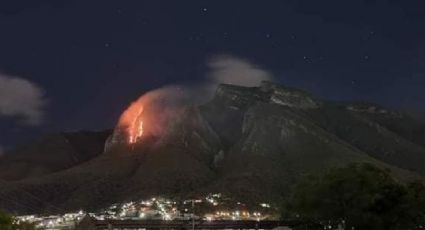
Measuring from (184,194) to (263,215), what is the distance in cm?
3016

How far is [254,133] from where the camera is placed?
598 ft

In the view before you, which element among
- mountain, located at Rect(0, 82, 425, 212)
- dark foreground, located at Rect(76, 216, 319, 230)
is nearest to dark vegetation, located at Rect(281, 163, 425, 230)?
dark foreground, located at Rect(76, 216, 319, 230)

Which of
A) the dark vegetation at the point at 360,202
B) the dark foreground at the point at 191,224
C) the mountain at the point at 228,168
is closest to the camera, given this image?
the dark vegetation at the point at 360,202

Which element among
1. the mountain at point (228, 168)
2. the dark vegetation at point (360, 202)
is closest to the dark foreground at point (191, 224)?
the dark vegetation at point (360, 202)

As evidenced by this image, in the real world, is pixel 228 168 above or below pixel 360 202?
→ above

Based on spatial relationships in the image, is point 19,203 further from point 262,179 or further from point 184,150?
point 262,179

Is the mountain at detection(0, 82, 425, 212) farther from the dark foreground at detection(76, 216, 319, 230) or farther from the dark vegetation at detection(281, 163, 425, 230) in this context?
the dark vegetation at detection(281, 163, 425, 230)

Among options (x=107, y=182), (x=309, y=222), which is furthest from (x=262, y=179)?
(x=309, y=222)

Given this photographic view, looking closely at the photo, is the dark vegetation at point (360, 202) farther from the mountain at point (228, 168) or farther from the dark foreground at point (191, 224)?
the mountain at point (228, 168)

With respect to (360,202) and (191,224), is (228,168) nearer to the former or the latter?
(191,224)

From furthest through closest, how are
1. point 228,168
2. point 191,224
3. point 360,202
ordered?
point 228,168, point 191,224, point 360,202

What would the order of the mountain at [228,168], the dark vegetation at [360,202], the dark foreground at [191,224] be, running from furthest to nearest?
1. the mountain at [228,168]
2. the dark foreground at [191,224]
3. the dark vegetation at [360,202]

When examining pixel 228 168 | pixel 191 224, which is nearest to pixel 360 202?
pixel 191 224

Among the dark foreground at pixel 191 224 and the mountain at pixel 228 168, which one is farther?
the mountain at pixel 228 168
